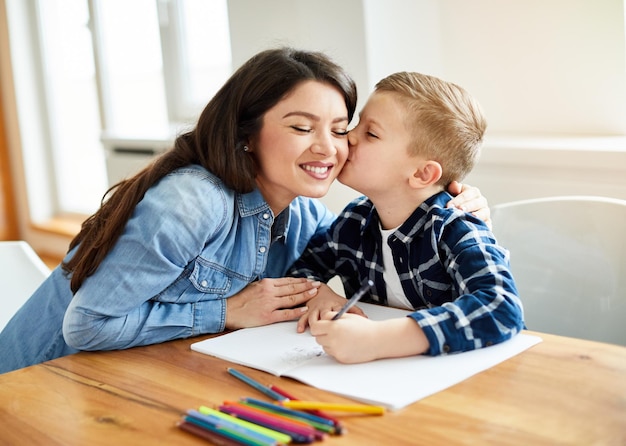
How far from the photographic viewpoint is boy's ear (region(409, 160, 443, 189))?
1483 millimetres

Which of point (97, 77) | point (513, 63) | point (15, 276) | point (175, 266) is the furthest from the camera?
point (97, 77)

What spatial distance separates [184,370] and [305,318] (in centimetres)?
25

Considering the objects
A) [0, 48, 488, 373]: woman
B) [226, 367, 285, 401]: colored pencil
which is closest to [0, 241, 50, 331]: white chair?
[0, 48, 488, 373]: woman

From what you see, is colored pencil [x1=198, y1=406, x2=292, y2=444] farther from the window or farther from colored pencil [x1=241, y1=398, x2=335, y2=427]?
the window

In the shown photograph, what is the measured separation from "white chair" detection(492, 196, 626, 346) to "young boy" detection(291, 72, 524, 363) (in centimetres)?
22

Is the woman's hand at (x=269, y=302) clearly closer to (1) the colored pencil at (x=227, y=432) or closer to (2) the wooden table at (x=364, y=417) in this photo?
(2) the wooden table at (x=364, y=417)

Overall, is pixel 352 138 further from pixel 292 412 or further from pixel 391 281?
pixel 292 412

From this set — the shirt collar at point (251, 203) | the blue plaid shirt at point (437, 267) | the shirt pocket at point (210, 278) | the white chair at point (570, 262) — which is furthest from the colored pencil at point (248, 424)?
the white chair at point (570, 262)

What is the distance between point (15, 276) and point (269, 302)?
2.73ft

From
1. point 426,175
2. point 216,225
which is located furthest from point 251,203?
point 426,175

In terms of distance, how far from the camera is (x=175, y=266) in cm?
137

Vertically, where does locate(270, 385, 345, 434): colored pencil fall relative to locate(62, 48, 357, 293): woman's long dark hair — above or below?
below

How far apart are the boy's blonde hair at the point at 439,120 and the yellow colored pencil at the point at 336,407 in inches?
24.7

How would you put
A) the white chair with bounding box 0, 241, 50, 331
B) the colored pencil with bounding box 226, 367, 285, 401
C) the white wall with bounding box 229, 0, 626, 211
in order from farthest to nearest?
the white wall with bounding box 229, 0, 626, 211
the white chair with bounding box 0, 241, 50, 331
the colored pencil with bounding box 226, 367, 285, 401
